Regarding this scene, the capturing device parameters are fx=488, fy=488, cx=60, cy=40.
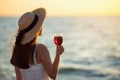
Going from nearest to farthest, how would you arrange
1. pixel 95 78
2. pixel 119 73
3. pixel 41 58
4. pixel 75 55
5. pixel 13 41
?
1. pixel 41 58
2. pixel 13 41
3. pixel 95 78
4. pixel 119 73
5. pixel 75 55

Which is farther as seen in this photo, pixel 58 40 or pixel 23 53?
pixel 58 40

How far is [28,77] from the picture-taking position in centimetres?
391

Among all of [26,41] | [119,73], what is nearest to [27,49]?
[26,41]

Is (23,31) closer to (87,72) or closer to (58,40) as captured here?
(58,40)

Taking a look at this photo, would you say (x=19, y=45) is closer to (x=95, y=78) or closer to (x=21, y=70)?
(x=21, y=70)

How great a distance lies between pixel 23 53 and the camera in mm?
3852

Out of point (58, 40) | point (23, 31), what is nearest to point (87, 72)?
point (58, 40)

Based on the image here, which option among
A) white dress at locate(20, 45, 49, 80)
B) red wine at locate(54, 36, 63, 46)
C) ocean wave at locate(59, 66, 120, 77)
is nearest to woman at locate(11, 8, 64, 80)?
white dress at locate(20, 45, 49, 80)

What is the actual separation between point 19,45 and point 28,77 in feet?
0.87

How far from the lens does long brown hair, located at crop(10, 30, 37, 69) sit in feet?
12.5

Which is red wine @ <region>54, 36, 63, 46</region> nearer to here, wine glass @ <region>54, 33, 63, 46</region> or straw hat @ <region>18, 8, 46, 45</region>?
wine glass @ <region>54, 33, 63, 46</region>

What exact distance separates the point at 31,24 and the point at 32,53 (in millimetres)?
246

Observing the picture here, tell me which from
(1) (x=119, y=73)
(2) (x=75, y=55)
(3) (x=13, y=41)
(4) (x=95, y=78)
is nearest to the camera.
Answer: (3) (x=13, y=41)

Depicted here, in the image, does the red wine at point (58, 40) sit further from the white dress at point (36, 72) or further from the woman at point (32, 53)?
the white dress at point (36, 72)
